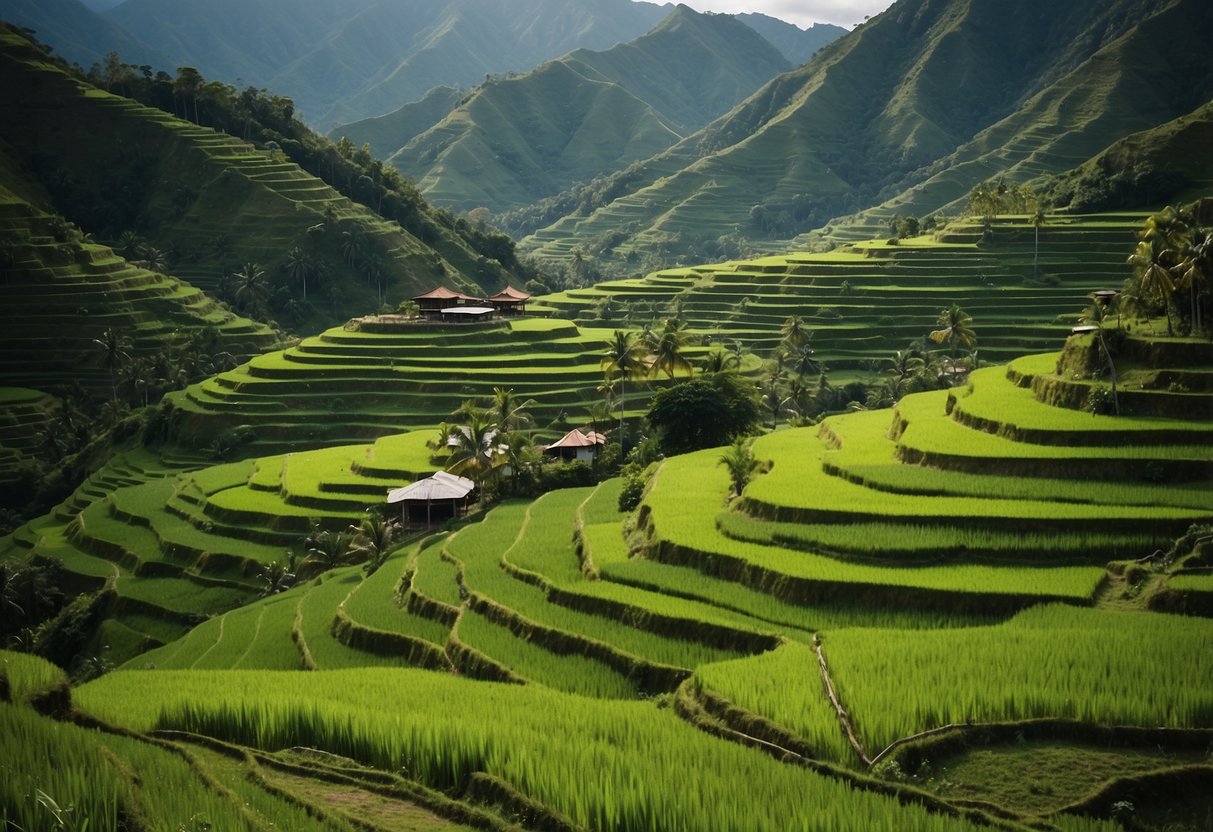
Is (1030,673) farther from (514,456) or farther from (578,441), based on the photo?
(578,441)

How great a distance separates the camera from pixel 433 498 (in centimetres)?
4178


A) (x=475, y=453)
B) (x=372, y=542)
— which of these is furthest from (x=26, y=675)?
(x=475, y=453)

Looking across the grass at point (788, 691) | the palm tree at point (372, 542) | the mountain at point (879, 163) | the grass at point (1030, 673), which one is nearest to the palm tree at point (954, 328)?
the palm tree at point (372, 542)

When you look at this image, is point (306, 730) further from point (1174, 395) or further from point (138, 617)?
point (138, 617)

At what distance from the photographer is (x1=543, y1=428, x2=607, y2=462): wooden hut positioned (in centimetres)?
5106

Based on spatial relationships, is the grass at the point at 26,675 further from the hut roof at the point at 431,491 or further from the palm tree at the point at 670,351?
the palm tree at the point at 670,351

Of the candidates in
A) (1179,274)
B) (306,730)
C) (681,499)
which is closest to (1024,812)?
(306,730)

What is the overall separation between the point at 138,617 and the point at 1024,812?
107ft

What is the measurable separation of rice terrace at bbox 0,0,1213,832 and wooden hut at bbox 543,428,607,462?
13 centimetres

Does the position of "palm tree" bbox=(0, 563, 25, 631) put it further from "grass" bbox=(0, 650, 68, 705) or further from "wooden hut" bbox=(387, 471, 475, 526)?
"grass" bbox=(0, 650, 68, 705)

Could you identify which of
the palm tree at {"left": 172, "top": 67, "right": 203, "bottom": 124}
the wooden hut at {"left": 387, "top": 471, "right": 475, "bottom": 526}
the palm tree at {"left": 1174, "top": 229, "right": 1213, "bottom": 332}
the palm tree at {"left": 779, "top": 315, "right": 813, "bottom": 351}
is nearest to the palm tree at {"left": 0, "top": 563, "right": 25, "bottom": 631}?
the wooden hut at {"left": 387, "top": 471, "right": 475, "bottom": 526}

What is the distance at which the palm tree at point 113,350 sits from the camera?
2886 inches

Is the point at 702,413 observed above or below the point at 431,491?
above

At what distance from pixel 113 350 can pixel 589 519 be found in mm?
48431
